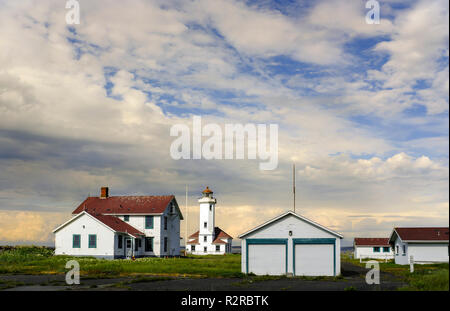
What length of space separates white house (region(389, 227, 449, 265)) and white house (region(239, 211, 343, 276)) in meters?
19.0

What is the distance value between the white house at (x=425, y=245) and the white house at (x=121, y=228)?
26243 millimetres

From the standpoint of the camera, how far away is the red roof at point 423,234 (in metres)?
47.7

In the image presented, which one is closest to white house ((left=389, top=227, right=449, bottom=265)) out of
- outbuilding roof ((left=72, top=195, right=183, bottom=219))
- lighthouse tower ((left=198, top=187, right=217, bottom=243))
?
outbuilding roof ((left=72, top=195, right=183, bottom=219))

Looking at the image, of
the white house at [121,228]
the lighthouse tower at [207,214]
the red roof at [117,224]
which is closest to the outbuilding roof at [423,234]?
the white house at [121,228]

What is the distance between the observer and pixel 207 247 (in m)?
85.9

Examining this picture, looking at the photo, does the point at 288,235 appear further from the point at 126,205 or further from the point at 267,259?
the point at 126,205

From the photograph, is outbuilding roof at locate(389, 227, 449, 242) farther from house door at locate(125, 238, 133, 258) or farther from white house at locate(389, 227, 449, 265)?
house door at locate(125, 238, 133, 258)

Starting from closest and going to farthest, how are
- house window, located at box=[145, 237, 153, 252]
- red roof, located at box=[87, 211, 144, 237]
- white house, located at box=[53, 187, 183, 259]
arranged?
white house, located at box=[53, 187, 183, 259], red roof, located at box=[87, 211, 144, 237], house window, located at box=[145, 237, 153, 252]

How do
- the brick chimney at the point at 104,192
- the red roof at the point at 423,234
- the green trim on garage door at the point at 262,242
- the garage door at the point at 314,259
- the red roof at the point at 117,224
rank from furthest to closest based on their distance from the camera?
the brick chimney at the point at 104,192 → the red roof at the point at 117,224 → the red roof at the point at 423,234 → the green trim on garage door at the point at 262,242 → the garage door at the point at 314,259

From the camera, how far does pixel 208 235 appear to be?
8575 cm

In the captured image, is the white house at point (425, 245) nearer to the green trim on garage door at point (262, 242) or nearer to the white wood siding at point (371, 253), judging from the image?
the green trim on garage door at point (262, 242)

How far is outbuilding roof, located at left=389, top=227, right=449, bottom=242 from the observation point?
1874 inches

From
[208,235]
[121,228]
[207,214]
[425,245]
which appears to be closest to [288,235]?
[425,245]
